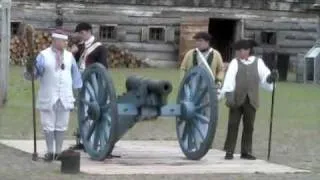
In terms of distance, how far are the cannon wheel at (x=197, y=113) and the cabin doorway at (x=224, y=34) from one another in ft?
76.4

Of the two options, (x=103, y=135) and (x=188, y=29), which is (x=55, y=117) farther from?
(x=188, y=29)

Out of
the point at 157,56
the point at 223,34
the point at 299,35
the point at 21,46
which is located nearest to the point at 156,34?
the point at 157,56

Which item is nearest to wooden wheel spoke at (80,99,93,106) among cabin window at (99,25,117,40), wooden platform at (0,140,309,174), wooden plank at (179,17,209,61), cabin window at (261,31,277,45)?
wooden platform at (0,140,309,174)

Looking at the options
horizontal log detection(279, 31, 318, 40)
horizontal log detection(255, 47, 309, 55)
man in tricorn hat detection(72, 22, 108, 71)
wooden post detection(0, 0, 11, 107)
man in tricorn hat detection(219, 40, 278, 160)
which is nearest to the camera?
man in tricorn hat detection(219, 40, 278, 160)

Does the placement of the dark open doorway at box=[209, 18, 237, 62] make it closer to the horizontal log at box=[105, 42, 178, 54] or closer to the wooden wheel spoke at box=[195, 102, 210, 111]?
the horizontal log at box=[105, 42, 178, 54]

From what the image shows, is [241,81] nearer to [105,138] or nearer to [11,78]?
[105,138]

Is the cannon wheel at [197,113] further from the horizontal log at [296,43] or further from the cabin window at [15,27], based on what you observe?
the horizontal log at [296,43]

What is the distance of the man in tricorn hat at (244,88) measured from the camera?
1295 centimetres

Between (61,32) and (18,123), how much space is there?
5.26 metres

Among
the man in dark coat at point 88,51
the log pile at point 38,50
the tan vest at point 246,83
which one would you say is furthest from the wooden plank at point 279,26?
the tan vest at point 246,83

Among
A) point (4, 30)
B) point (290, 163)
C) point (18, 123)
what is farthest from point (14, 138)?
point (4, 30)

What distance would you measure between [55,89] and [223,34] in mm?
25410

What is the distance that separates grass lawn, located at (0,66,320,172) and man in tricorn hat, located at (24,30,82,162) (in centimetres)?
298

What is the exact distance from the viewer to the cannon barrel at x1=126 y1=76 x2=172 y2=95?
12.1 m
